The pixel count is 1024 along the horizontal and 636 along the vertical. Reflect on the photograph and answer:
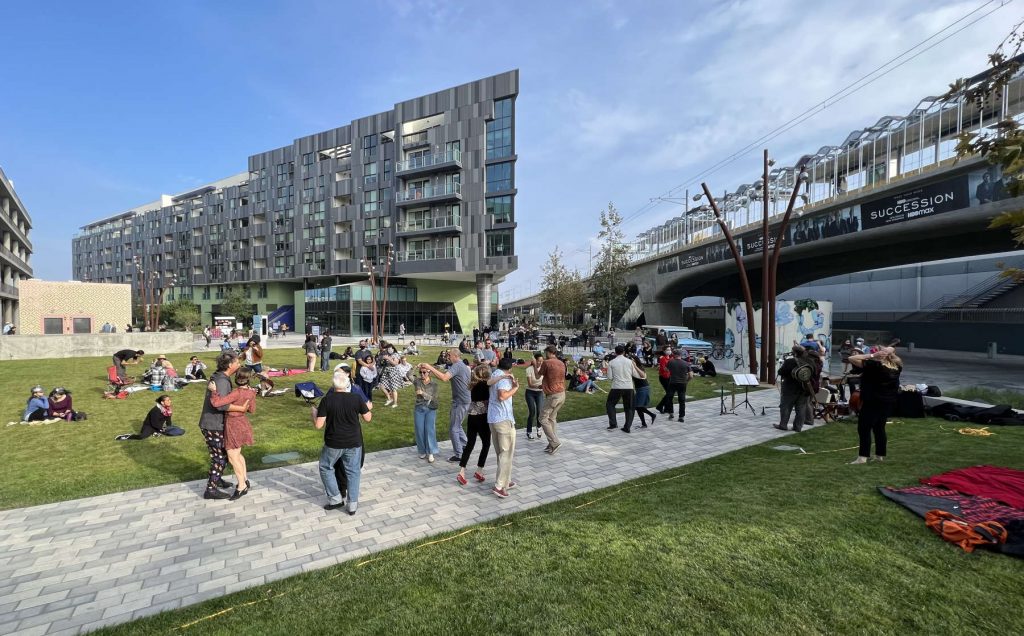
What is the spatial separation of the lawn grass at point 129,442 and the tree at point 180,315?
42902mm

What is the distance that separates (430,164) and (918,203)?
1503 inches

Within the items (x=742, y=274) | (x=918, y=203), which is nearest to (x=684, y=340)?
(x=742, y=274)

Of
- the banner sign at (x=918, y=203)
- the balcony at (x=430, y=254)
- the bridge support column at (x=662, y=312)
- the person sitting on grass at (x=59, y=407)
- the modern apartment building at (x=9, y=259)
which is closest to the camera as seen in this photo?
the person sitting on grass at (x=59, y=407)

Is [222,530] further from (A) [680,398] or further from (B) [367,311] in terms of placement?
(B) [367,311]

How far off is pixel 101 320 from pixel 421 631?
50.4 meters

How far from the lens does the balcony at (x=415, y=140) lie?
4688 cm

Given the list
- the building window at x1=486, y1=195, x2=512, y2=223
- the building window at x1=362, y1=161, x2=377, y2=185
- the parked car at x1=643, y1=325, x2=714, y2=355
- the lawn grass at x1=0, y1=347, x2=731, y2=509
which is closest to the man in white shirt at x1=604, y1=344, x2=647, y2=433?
the lawn grass at x1=0, y1=347, x2=731, y2=509

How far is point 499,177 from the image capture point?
44125mm

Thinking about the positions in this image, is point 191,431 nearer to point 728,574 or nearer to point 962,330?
point 728,574

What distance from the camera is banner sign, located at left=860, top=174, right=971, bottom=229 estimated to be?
18250 mm

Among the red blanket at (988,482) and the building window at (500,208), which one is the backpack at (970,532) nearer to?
the red blanket at (988,482)

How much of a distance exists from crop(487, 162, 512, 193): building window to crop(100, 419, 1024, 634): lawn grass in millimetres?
41465

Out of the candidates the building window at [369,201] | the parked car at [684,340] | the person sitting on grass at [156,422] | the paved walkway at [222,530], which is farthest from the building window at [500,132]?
the paved walkway at [222,530]

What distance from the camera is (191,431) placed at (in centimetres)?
945
